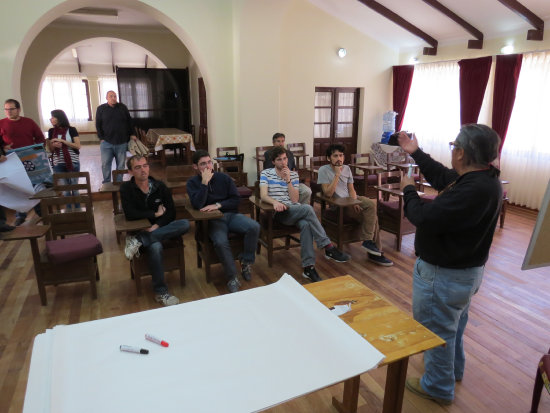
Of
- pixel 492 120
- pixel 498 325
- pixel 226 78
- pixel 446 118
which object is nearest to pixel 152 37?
pixel 226 78

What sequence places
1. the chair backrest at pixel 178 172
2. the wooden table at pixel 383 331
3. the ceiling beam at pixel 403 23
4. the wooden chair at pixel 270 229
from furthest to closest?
the ceiling beam at pixel 403 23
the chair backrest at pixel 178 172
the wooden chair at pixel 270 229
the wooden table at pixel 383 331

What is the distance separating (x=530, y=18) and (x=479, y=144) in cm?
513

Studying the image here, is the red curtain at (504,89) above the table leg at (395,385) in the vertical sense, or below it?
above

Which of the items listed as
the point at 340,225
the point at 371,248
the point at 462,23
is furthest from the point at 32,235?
the point at 462,23

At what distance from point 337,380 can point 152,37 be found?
1031cm

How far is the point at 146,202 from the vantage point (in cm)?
326

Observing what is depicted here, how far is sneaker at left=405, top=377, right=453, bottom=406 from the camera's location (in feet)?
6.97

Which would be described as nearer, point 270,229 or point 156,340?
point 156,340

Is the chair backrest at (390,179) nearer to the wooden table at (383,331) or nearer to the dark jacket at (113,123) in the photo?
the wooden table at (383,331)

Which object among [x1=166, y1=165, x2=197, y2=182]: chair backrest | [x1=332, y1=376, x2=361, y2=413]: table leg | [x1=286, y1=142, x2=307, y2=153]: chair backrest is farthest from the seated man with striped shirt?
[x1=286, y1=142, x2=307, y2=153]: chair backrest

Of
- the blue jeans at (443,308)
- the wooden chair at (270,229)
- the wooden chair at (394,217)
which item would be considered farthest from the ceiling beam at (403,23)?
the blue jeans at (443,308)

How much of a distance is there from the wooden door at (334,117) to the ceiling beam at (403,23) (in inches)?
62.3

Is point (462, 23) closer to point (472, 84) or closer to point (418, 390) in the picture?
point (472, 84)

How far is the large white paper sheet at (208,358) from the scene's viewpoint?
1.20 meters
